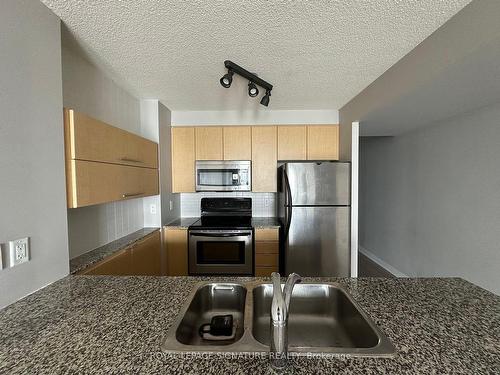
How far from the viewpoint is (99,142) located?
1.56m

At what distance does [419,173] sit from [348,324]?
278 cm

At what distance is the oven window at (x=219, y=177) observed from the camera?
3098 mm

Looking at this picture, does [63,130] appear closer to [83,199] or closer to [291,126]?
[83,199]

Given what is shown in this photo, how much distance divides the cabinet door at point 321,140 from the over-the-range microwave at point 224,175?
2.74 feet

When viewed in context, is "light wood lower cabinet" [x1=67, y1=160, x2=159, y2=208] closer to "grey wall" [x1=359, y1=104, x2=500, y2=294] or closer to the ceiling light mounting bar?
the ceiling light mounting bar

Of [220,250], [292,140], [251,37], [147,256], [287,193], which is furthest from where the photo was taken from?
[292,140]

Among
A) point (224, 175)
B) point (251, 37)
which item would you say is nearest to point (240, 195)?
point (224, 175)

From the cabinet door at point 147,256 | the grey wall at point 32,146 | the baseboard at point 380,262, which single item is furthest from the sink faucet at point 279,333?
the baseboard at point 380,262

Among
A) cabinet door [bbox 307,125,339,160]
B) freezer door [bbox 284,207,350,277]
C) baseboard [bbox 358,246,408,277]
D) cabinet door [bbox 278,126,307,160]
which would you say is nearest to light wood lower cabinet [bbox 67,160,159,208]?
freezer door [bbox 284,207,350,277]

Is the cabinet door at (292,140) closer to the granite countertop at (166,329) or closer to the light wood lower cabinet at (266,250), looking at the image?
the light wood lower cabinet at (266,250)

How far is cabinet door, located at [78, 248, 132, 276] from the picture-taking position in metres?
1.64

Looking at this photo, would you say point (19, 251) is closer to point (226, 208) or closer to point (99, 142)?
point (99, 142)

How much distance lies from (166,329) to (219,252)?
1.92m

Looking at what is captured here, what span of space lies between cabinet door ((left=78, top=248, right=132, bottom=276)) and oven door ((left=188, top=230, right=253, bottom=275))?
2.56 feet
